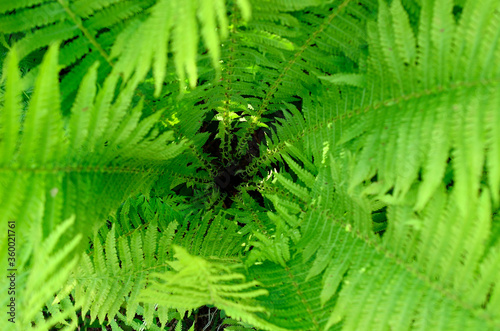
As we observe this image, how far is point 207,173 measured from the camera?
1710mm

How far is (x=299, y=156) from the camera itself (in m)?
1.33

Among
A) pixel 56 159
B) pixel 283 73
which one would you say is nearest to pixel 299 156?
pixel 283 73

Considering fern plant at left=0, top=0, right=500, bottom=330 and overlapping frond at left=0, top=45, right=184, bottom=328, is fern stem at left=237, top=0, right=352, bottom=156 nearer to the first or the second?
fern plant at left=0, top=0, right=500, bottom=330

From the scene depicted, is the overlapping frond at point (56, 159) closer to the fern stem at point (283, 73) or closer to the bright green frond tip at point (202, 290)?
the bright green frond tip at point (202, 290)

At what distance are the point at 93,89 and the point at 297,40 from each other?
27.7 inches

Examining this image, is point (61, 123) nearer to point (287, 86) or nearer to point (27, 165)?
point (27, 165)

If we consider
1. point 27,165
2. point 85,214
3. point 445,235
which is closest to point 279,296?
point 445,235

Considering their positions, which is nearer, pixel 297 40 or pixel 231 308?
pixel 231 308

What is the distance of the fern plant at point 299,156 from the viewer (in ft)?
2.42

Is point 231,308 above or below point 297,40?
below

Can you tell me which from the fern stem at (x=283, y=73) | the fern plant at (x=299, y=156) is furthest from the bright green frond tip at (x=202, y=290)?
the fern stem at (x=283, y=73)

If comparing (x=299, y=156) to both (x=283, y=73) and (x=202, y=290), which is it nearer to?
(x=283, y=73)

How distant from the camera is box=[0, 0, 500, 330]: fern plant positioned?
74 cm

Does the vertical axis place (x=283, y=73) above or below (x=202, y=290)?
above
